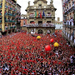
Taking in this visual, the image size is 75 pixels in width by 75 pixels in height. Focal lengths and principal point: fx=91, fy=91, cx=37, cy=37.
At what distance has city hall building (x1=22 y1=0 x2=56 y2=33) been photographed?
3432 centimetres

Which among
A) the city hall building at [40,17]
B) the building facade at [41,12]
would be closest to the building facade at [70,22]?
the city hall building at [40,17]

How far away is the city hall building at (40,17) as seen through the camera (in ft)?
113

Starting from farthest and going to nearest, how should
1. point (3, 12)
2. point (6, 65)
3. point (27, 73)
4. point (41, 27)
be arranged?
1. point (41, 27)
2. point (3, 12)
3. point (6, 65)
4. point (27, 73)

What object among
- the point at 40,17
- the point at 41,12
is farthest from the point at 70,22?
the point at 41,12

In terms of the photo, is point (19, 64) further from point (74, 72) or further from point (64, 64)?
point (74, 72)

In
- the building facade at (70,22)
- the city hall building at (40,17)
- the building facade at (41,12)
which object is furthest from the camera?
the building facade at (41,12)

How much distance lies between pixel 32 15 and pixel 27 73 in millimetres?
29469

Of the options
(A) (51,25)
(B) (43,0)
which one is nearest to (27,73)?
(A) (51,25)

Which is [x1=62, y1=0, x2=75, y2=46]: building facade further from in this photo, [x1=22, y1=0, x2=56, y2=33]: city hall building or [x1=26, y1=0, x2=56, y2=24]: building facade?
[x1=26, y1=0, x2=56, y2=24]: building facade

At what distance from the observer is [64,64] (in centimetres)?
1085

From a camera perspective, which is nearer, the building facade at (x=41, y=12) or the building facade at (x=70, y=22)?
the building facade at (x=70, y=22)

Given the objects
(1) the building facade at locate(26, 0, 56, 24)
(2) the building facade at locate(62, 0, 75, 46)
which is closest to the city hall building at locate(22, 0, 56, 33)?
(1) the building facade at locate(26, 0, 56, 24)

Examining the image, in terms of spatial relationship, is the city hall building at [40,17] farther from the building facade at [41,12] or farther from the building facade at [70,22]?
the building facade at [70,22]

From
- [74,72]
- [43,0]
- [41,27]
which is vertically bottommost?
[74,72]
